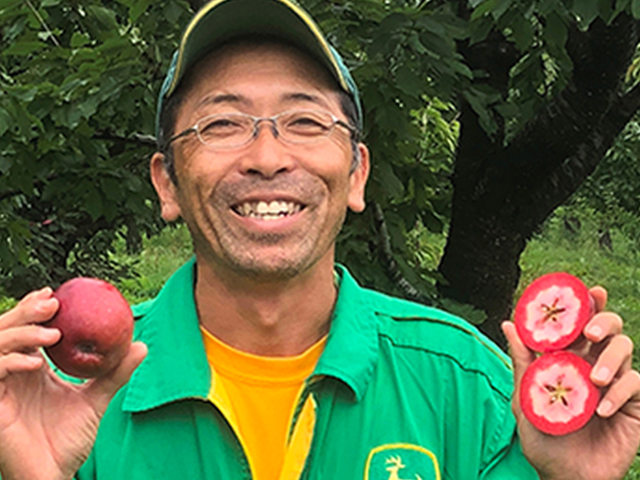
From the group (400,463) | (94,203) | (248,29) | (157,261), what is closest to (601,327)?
(400,463)

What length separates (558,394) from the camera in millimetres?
1498

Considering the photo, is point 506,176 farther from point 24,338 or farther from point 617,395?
point 24,338

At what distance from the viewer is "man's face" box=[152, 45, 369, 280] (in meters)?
1.72

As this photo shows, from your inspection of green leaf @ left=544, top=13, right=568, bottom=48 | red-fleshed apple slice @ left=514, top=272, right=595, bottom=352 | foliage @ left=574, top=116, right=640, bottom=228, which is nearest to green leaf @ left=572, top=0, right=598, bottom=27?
green leaf @ left=544, top=13, right=568, bottom=48

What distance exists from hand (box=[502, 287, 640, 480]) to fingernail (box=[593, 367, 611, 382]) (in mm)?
A: 23

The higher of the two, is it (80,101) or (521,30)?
(521,30)

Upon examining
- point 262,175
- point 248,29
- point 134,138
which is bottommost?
point 134,138

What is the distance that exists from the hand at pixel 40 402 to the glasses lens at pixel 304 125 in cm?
47

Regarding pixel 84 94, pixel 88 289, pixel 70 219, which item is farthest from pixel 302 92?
pixel 70 219

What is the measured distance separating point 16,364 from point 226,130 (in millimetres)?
572

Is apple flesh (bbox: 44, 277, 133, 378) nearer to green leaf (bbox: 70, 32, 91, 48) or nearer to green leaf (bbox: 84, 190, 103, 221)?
green leaf (bbox: 70, 32, 91, 48)

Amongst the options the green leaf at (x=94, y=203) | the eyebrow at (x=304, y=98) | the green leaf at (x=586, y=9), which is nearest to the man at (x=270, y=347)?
the eyebrow at (x=304, y=98)

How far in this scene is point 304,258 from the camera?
1.74 meters

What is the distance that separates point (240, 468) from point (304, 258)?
387 mm
